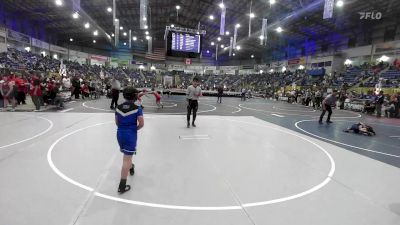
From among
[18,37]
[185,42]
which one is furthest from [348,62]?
[18,37]

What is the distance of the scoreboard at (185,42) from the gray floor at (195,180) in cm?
1238

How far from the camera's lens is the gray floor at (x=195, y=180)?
3.27m

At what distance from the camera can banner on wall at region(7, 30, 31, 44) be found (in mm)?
31852

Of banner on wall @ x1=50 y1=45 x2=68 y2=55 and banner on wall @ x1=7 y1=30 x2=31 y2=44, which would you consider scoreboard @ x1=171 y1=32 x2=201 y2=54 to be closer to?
banner on wall @ x1=7 y1=30 x2=31 y2=44

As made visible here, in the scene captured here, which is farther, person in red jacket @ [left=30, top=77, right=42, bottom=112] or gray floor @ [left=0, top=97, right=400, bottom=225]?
person in red jacket @ [left=30, top=77, right=42, bottom=112]

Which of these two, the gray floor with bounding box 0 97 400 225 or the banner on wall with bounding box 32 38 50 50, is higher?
the banner on wall with bounding box 32 38 50 50

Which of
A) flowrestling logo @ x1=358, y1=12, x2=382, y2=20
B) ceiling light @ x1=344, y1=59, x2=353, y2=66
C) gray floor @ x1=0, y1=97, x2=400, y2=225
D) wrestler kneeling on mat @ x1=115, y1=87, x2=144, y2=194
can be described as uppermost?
flowrestling logo @ x1=358, y1=12, x2=382, y2=20

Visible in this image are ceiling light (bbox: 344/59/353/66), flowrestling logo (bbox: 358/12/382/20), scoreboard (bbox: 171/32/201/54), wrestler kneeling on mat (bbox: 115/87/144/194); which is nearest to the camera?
wrestler kneeling on mat (bbox: 115/87/144/194)

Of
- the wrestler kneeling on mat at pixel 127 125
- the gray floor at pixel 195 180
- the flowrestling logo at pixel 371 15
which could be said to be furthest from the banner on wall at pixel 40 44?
the flowrestling logo at pixel 371 15

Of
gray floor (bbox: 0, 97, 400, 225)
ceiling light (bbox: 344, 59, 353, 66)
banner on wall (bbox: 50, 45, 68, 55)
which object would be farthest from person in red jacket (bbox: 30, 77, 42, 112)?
banner on wall (bbox: 50, 45, 68, 55)

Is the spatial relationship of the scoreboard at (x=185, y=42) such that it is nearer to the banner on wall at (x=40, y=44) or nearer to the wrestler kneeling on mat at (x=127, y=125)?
the wrestler kneeling on mat at (x=127, y=125)

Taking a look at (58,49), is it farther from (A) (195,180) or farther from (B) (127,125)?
(A) (195,180)

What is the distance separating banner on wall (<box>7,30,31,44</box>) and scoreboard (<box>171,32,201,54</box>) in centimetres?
2562

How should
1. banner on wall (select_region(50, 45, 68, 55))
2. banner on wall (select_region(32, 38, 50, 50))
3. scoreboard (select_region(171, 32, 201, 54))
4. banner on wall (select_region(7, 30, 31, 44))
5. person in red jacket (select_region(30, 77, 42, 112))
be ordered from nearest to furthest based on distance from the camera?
person in red jacket (select_region(30, 77, 42, 112)), scoreboard (select_region(171, 32, 201, 54)), banner on wall (select_region(7, 30, 31, 44)), banner on wall (select_region(32, 38, 50, 50)), banner on wall (select_region(50, 45, 68, 55))
